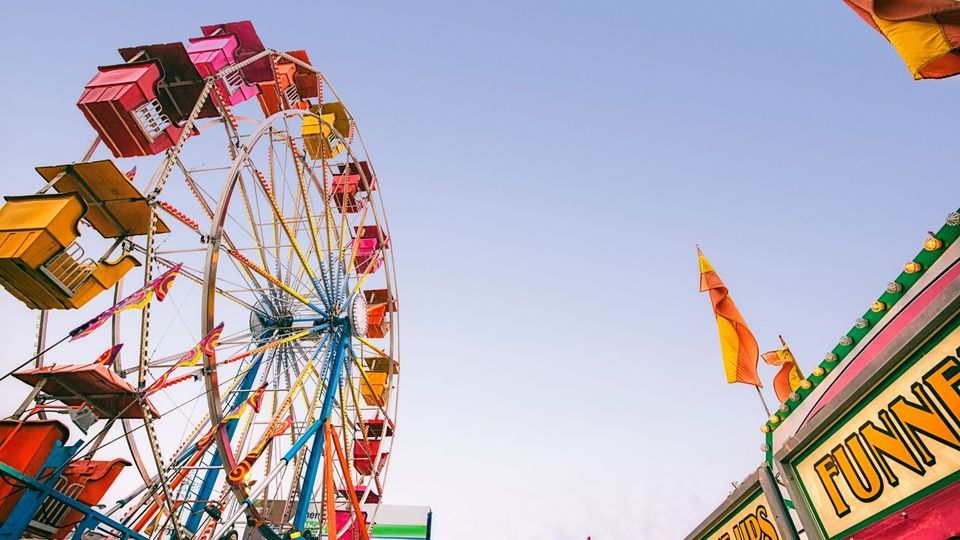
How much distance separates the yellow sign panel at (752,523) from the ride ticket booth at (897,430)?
45cm

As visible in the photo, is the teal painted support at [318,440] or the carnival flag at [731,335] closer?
the carnival flag at [731,335]

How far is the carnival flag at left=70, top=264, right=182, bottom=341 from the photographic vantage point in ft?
24.9

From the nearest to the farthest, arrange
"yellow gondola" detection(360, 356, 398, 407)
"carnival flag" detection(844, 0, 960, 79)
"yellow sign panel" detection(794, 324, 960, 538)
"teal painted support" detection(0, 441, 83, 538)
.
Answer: "yellow sign panel" detection(794, 324, 960, 538) → "carnival flag" detection(844, 0, 960, 79) → "teal painted support" detection(0, 441, 83, 538) → "yellow gondola" detection(360, 356, 398, 407)

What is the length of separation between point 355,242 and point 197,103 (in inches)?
286

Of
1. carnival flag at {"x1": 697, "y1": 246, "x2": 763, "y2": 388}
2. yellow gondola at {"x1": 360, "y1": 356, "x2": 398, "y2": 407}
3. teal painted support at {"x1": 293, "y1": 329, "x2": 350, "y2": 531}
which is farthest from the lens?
yellow gondola at {"x1": 360, "y1": 356, "x2": 398, "y2": 407}

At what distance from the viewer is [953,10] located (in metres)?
2.96

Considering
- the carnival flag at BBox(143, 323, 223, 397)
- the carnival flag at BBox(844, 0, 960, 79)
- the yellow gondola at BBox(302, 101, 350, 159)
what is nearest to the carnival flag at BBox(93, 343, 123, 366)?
the carnival flag at BBox(143, 323, 223, 397)

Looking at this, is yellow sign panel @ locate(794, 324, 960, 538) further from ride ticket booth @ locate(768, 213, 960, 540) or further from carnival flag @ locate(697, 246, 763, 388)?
carnival flag @ locate(697, 246, 763, 388)

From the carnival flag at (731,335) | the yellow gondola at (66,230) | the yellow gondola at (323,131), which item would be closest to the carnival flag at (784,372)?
the carnival flag at (731,335)

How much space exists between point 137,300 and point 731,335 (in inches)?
346

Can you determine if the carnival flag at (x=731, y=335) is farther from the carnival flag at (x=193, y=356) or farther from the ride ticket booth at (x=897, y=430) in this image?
the carnival flag at (x=193, y=356)

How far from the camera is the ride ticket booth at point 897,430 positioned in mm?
1978

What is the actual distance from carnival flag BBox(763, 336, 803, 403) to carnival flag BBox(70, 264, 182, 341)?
987 centimetres

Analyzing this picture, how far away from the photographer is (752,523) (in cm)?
333
